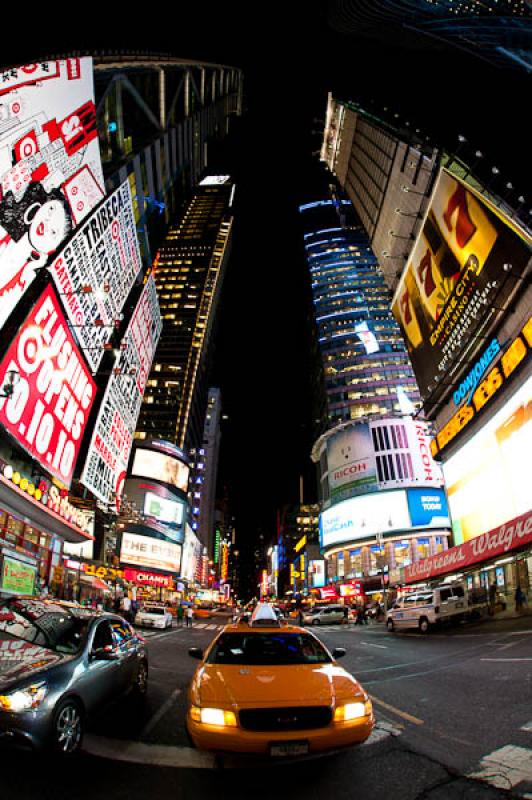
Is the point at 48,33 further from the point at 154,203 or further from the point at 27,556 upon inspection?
the point at 27,556

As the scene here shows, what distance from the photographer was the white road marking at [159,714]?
566cm

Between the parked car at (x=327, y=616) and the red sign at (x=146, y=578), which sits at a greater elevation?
the red sign at (x=146, y=578)

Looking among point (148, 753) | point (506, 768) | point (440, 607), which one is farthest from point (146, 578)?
point (506, 768)

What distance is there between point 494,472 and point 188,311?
115819 mm

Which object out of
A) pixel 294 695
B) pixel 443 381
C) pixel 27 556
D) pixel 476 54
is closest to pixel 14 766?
pixel 294 695

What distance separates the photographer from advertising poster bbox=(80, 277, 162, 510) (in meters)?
26.8

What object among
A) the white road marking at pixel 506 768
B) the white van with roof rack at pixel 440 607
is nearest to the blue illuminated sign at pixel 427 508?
the white van with roof rack at pixel 440 607

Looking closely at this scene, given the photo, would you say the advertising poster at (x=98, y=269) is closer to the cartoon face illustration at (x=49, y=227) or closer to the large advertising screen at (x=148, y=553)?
the cartoon face illustration at (x=49, y=227)

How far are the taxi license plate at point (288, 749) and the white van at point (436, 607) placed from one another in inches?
854

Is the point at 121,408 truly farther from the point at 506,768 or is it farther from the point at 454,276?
the point at 506,768

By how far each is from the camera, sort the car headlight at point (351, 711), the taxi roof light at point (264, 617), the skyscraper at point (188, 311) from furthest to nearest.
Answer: the skyscraper at point (188, 311), the taxi roof light at point (264, 617), the car headlight at point (351, 711)

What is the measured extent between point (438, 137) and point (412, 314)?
43.2 ft

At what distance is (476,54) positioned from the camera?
26844 millimetres

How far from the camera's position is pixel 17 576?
21609 millimetres
